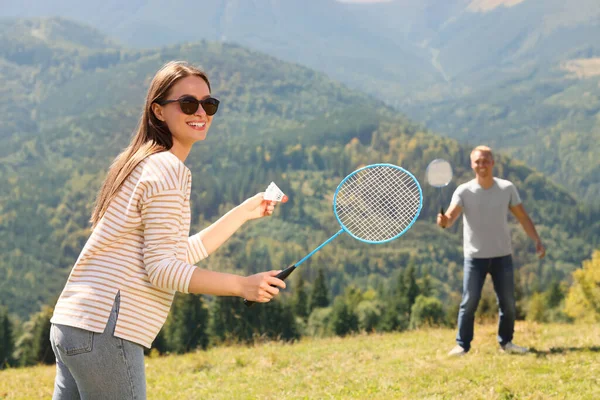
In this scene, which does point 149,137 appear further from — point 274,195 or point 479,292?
point 479,292

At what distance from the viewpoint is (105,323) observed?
343 cm

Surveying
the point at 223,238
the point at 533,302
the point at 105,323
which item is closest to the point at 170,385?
the point at 223,238

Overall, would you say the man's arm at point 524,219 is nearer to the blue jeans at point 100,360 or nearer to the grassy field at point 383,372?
the grassy field at point 383,372

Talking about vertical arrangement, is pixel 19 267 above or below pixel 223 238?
below

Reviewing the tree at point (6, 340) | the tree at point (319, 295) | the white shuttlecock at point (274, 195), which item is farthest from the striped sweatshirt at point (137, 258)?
the tree at point (319, 295)

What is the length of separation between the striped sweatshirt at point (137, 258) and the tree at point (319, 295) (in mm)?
73378

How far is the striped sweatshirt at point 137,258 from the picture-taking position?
11.2ft

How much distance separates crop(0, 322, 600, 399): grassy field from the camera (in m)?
7.35

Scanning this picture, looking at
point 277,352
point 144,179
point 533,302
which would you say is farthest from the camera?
point 533,302

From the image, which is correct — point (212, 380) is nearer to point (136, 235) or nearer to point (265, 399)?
point (265, 399)

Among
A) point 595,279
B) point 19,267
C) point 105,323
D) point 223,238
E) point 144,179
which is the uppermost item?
point 144,179

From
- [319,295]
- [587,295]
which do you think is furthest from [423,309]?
[319,295]

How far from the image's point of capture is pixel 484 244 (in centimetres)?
953

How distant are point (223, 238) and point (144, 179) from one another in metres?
1.12
